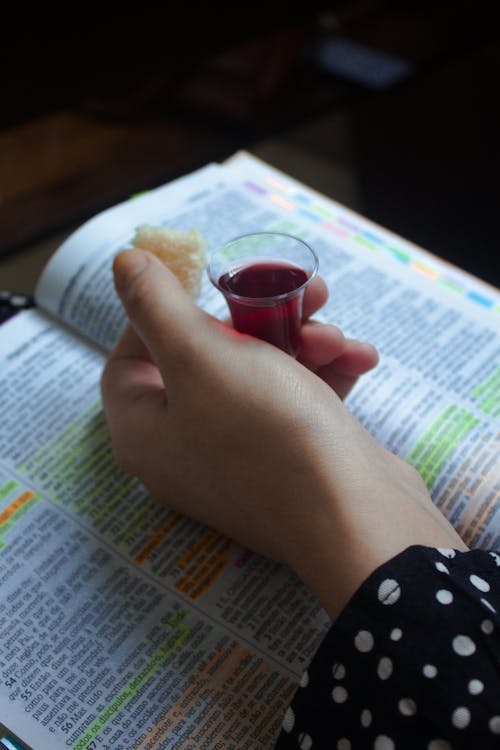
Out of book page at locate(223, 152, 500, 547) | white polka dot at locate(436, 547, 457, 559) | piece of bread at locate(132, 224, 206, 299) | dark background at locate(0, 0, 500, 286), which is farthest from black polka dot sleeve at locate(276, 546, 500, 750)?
dark background at locate(0, 0, 500, 286)

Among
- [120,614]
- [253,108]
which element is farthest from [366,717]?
[253,108]

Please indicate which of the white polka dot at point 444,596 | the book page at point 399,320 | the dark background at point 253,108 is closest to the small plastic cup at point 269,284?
the book page at point 399,320

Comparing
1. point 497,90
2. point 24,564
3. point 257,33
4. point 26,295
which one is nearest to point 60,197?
point 26,295

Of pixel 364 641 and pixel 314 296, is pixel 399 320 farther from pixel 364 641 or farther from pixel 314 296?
pixel 364 641

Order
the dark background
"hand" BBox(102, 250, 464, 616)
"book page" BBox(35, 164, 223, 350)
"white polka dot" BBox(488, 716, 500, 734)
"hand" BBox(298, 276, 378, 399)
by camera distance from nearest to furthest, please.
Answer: "white polka dot" BBox(488, 716, 500, 734), "hand" BBox(102, 250, 464, 616), "hand" BBox(298, 276, 378, 399), "book page" BBox(35, 164, 223, 350), the dark background

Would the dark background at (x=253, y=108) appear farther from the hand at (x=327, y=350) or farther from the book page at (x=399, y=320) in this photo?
the hand at (x=327, y=350)

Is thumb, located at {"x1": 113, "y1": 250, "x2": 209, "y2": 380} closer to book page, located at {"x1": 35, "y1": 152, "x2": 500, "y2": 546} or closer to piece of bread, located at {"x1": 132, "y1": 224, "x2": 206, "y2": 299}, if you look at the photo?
piece of bread, located at {"x1": 132, "y1": 224, "x2": 206, "y2": 299}
